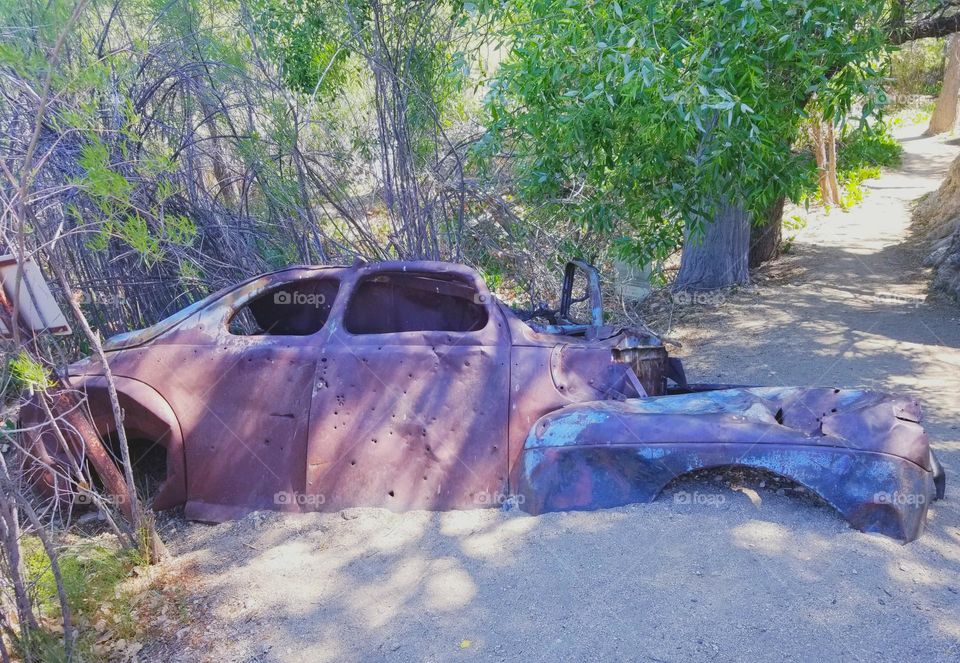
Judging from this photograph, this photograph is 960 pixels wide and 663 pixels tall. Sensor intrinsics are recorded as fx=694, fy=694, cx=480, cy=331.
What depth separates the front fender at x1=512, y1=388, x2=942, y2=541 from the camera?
3350mm

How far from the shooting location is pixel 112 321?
6.55 meters

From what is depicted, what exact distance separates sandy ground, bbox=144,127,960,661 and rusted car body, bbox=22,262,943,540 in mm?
170

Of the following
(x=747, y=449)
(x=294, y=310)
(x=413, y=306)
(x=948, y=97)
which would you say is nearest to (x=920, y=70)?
(x=948, y=97)

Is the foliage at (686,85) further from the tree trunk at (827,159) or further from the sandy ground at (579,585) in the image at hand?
the tree trunk at (827,159)

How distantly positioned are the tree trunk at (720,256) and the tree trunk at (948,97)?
11949mm

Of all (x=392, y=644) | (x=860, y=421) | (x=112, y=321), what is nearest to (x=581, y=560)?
(x=392, y=644)

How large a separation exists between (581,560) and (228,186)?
546 cm

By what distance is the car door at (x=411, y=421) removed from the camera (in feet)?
12.8

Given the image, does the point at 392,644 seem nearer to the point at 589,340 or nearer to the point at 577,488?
the point at 577,488

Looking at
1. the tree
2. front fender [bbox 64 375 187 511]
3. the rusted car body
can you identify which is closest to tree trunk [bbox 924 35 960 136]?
the tree

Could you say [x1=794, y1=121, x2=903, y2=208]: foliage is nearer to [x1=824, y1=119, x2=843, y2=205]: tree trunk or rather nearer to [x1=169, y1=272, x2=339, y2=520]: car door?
[x1=824, y1=119, x2=843, y2=205]: tree trunk

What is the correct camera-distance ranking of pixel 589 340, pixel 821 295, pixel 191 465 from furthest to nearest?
pixel 821 295 < pixel 589 340 < pixel 191 465

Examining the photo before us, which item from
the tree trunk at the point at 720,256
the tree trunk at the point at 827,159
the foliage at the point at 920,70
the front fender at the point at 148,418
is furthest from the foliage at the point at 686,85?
the foliage at the point at 920,70

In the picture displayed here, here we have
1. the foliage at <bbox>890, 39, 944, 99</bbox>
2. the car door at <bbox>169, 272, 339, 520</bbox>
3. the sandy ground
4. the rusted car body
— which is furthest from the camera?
the foliage at <bbox>890, 39, 944, 99</bbox>
